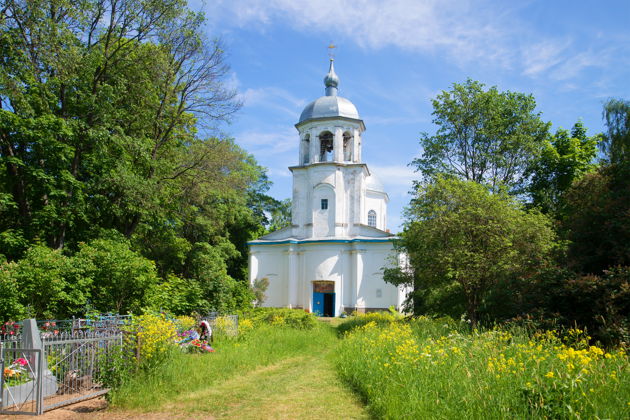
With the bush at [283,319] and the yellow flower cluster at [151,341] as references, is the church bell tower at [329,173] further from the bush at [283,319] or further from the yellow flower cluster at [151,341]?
the yellow flower cluster at [151,341]

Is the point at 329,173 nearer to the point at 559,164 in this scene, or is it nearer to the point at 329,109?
the point at 329,109

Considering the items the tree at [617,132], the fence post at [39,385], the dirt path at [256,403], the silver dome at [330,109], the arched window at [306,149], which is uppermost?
the silver dome at [330,109]

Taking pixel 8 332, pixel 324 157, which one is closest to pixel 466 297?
pixel 8 332

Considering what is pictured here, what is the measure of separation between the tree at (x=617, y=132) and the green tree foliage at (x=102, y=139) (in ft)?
47.2

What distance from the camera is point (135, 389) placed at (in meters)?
8.83

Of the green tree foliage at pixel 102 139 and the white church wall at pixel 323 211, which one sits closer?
the green tree foliage at pixel 102 139

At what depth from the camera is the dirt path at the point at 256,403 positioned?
7.88 metres

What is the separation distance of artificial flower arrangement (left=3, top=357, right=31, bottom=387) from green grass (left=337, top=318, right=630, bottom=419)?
6.35 m

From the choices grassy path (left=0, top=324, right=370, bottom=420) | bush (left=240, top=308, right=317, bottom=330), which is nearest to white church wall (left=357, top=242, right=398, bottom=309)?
bush (left=240, top=308, right=317, bottom=330)

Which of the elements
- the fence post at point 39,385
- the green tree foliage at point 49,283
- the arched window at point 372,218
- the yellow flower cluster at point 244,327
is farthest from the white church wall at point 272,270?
the fence post at point 39,385

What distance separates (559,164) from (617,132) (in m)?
14.0

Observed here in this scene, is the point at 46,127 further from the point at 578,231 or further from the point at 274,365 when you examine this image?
the point at 578,231

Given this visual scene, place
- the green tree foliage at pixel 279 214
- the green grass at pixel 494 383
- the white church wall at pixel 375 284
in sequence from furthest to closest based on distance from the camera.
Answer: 1. the green tree foliage at pixel 279 214
2. the white church wall at pixel 375 284
3. the green grass at pixel 494 383

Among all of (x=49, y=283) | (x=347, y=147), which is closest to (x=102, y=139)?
(x=49, y=283)
